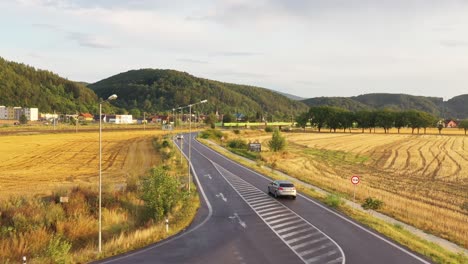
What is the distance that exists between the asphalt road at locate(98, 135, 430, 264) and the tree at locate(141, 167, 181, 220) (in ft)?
7.66

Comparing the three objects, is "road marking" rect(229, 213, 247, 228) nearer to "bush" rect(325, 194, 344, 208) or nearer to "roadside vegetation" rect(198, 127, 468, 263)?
"roadside vegetation" rect(198, 127, 468, 263)

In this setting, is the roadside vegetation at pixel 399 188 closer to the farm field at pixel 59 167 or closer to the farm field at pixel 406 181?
the farm field at pixel 406 181

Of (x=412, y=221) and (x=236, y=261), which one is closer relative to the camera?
(x=236, y=261)

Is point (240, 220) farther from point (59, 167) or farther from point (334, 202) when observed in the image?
point (59, 167)

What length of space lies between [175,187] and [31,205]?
31.1 ft

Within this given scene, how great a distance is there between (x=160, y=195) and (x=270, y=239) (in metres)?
8.62

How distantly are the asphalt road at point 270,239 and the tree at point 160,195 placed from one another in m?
2.33

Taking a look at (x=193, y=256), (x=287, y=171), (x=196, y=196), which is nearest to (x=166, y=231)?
(x=193, y=256)

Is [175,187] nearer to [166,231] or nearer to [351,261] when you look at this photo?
[166,231]

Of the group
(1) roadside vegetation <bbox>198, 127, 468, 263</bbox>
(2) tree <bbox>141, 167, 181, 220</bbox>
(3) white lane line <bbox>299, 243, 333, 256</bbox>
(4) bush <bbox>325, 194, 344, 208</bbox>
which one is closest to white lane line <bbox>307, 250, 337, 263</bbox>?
(3) white lane line <bbox>299, 243, 333, 256</bbox>

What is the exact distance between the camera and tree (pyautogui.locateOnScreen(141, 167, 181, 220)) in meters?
28.6

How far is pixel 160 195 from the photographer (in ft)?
94.7

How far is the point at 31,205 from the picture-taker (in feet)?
93.1

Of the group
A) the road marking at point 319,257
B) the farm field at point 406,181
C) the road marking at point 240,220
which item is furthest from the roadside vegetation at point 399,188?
the road marking at point 240,220
